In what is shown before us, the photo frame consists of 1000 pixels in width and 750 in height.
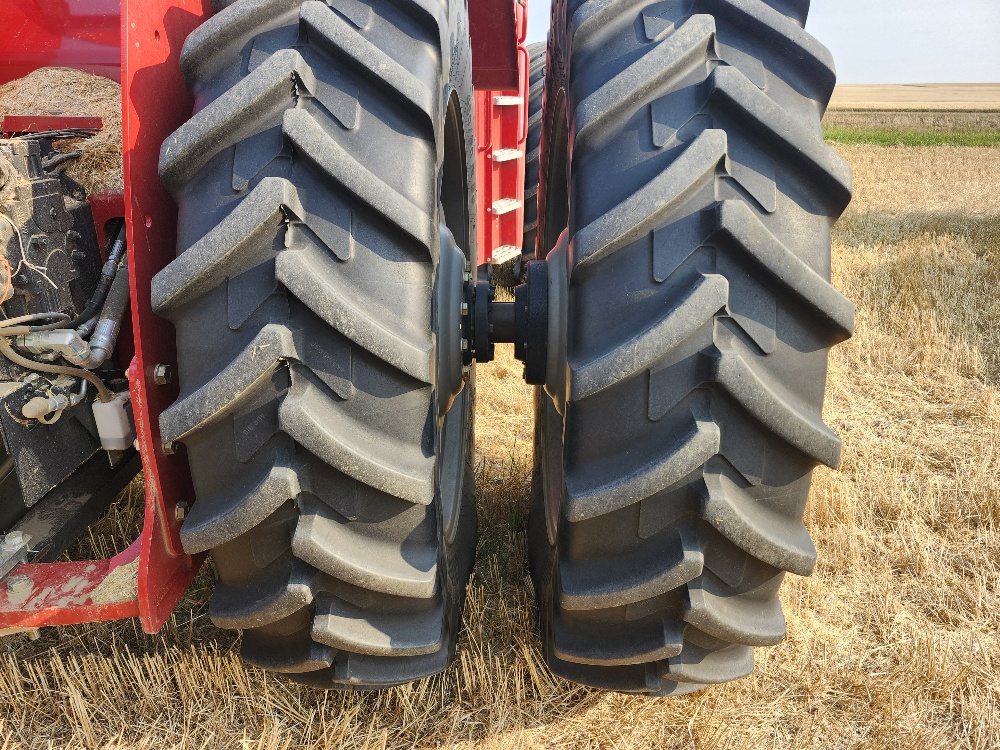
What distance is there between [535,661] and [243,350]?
1.12 meters

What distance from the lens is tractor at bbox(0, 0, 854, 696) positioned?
113cm

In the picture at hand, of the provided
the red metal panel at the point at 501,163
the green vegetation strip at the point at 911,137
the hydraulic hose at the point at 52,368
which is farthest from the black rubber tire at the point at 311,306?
the green vegetation strip at the point at 911,137

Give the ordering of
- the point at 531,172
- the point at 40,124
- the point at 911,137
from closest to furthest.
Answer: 1. the point at 40,124
2. the point at 531,172
3. the point at 911,137

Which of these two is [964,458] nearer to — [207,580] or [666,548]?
[666,548]

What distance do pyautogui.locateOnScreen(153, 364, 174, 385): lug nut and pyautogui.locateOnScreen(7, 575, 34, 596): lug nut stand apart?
50cm

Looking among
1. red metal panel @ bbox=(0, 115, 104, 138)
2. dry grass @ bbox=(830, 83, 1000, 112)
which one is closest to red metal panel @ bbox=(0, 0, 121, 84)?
red metal panel @ bbox=(0, 115, 104, 138)

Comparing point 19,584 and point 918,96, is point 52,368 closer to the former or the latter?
point 19,584

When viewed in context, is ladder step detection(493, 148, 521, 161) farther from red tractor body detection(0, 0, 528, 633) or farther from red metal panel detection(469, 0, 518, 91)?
red tractor body detection(0, 0, 528, 633)

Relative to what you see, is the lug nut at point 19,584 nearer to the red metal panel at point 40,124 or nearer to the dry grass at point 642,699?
the dry grass at point 642,699

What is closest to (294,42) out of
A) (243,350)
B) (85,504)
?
(243,350)

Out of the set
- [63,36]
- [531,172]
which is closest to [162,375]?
[63,36]

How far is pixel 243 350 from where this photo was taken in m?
1.11

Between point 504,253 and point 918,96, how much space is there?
43.3 metres

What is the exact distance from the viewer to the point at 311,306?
1091 millimetres
